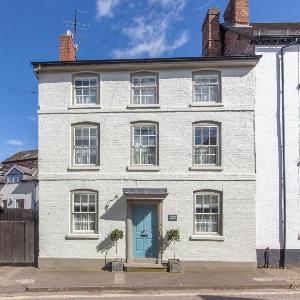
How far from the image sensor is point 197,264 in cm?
1585

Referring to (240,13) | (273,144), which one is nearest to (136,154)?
(273,144)

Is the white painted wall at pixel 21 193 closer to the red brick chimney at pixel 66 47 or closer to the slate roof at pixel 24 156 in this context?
the slate roof at pixel 24 156

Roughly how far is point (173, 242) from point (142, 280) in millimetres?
2581

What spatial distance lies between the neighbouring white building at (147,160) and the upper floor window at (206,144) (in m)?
0.04

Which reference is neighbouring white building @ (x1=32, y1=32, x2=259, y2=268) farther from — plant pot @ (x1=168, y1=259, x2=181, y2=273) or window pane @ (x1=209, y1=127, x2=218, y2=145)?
plant pot @ (x1=168, y1=259, x2=181, y2=273)

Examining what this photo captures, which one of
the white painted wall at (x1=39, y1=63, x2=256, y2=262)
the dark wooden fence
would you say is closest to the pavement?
the dark wooden fence

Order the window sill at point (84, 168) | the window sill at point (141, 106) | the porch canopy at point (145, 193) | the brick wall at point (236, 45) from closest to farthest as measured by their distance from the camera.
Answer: the porch canopy at point (145, 193) → the window sill at point (84, 168) → the window sill at point (141, 106) → the brick wall at point (236, 45)

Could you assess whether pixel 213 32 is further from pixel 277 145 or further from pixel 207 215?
pixel 207 215

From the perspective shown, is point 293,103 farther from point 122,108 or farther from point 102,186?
point 102,186

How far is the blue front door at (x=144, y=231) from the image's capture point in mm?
16125

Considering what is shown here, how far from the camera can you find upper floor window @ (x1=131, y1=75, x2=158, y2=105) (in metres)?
16.7

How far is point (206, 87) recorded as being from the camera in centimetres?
1661

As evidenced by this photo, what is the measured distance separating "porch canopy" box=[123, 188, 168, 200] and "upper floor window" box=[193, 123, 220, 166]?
1827 mm

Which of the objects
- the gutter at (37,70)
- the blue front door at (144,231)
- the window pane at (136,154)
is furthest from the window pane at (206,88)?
the gutter at (37,70)
